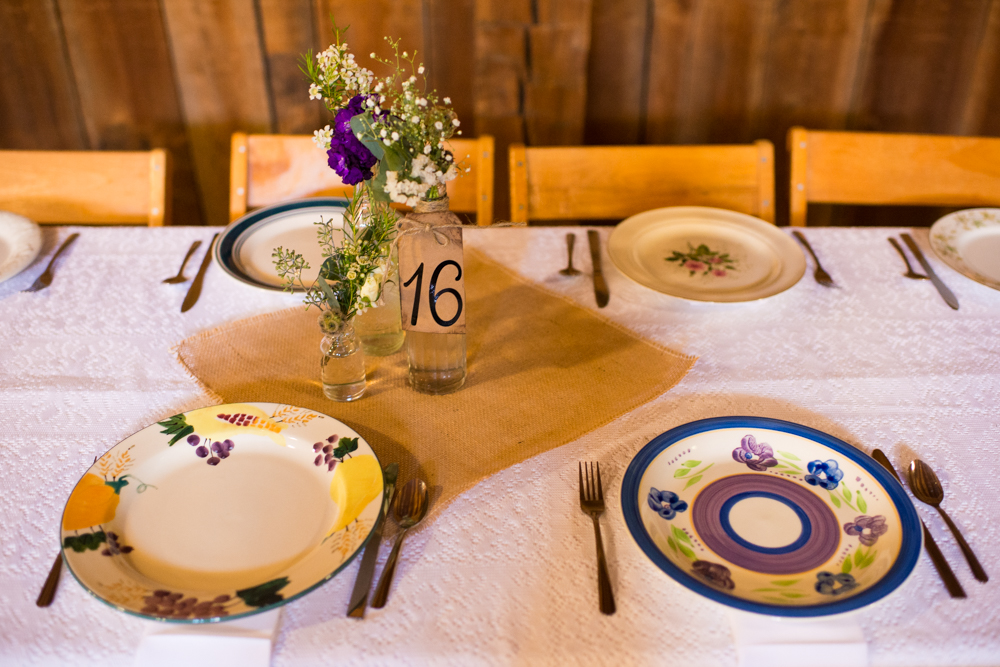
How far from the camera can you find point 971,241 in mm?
1178

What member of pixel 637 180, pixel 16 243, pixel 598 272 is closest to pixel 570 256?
pixel 598 272

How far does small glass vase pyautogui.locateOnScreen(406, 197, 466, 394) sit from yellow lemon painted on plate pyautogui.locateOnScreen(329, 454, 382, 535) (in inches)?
6.0

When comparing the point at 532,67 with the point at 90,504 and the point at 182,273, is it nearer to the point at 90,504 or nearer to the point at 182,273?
the point at 182,273

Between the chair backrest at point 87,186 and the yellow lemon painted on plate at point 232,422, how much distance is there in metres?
0.70

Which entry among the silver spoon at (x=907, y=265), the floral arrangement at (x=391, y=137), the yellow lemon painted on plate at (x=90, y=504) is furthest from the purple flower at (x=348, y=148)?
the silver spoon at (x=907, y=265)

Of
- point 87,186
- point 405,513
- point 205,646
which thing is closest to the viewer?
point 205,646

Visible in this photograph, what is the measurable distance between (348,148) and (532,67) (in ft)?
3.70

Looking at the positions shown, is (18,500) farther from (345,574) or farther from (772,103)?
(772,103)

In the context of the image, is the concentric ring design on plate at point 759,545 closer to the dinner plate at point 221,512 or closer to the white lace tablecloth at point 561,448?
the white lace tablecloth at point 561,448

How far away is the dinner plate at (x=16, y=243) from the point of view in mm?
1086

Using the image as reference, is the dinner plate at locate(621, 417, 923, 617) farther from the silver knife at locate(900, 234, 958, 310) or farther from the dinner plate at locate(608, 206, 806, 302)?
the silver knife at locate(900, 234, 958, 310)

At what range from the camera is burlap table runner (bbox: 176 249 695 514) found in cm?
81

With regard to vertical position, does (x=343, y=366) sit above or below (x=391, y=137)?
below

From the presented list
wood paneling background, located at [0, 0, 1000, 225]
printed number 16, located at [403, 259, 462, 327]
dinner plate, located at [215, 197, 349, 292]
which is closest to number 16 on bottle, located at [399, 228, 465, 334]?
printed number 16, located at [403, 259, 462, 327]
